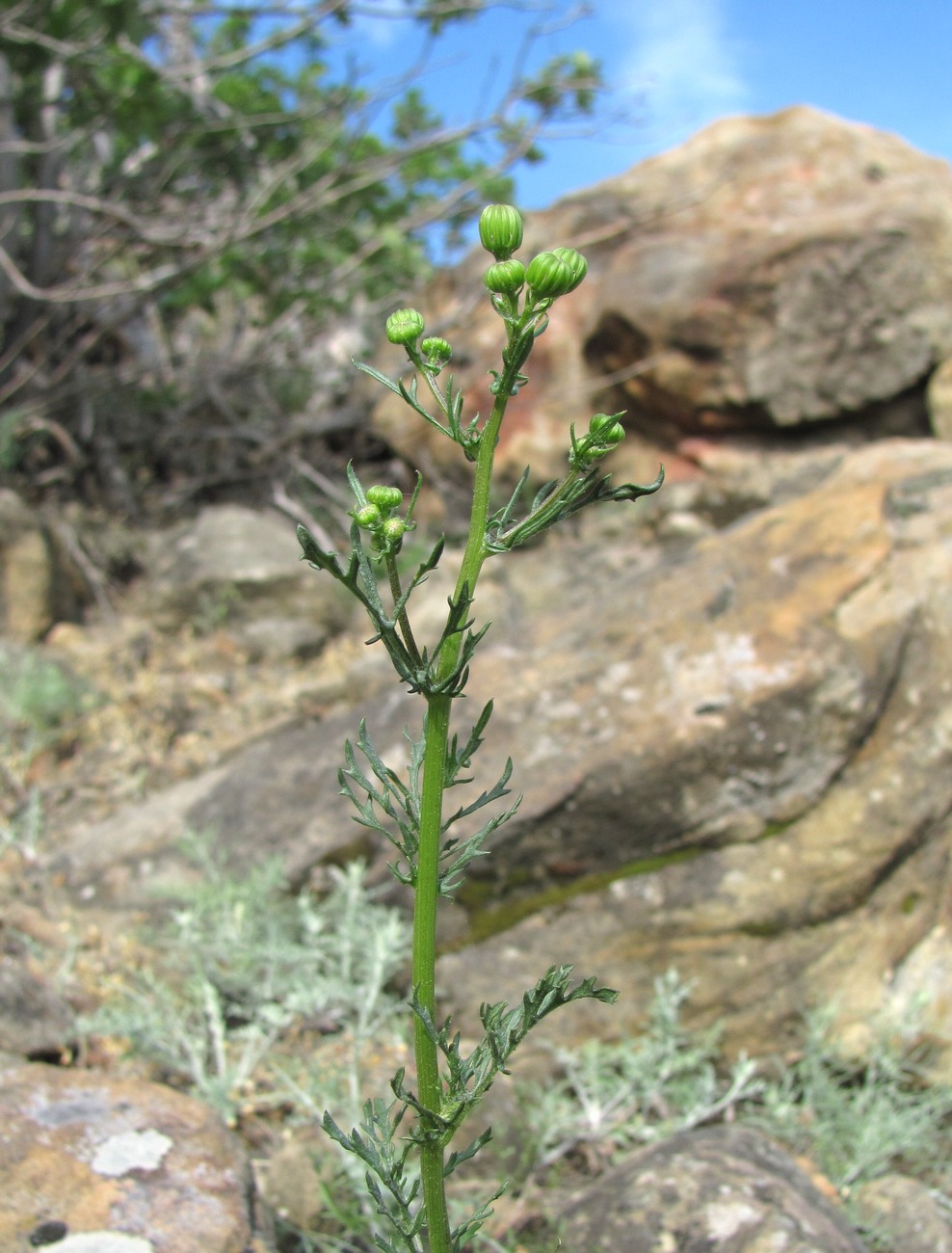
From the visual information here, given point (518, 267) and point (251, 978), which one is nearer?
point (518, 267)

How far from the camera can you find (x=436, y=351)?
1.38 meters

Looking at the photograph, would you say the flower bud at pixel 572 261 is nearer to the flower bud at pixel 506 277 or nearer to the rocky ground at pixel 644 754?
the flower bud at pixel 506 277

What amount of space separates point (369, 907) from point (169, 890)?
0.68m

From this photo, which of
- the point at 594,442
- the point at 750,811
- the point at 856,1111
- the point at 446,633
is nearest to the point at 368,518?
the point at 446,633

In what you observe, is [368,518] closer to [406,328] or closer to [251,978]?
[406,328]

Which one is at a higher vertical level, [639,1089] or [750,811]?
[750,811]

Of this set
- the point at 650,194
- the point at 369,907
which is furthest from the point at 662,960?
the point at 650,194

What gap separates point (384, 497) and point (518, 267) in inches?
12.8

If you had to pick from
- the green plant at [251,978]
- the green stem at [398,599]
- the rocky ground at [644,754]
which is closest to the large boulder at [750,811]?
the rocky ground at [644,754]

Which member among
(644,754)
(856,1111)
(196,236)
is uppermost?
(196,236)

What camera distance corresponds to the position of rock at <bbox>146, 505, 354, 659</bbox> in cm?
677

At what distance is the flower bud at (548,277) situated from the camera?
1265mm

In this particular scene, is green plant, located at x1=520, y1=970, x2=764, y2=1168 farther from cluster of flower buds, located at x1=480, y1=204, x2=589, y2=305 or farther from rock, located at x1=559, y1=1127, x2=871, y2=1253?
cluster of flower buds, located at x1=480, y1=204, x2=589, y2=305

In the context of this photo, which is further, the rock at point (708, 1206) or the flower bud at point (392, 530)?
the rock at point (708, 1206)
